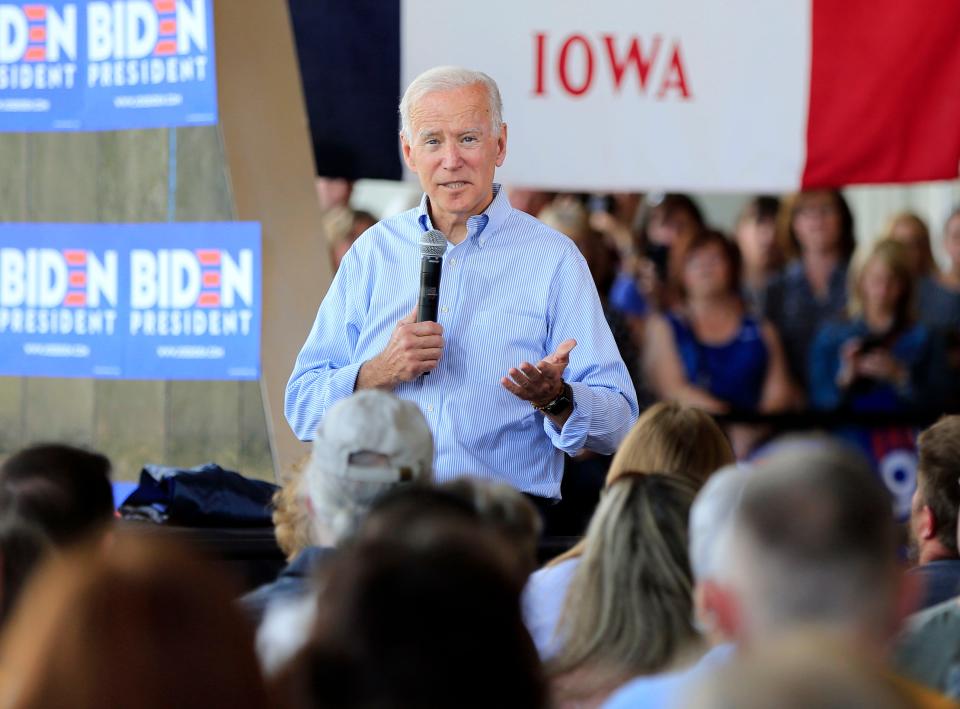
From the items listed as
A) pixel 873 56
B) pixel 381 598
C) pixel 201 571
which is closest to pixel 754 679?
pixel 381 598

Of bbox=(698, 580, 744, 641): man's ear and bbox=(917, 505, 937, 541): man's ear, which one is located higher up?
bbox=(698, 580, 744, 641): man's ear

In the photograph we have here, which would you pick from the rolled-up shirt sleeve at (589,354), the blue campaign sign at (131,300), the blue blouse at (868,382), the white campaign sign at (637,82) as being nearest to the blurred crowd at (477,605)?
the rolled-up shirt sleeve at (589,354)

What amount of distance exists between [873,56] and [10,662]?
172 inches

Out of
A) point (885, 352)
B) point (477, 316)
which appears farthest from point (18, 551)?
point (885, 352)

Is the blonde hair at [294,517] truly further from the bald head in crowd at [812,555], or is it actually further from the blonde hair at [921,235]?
the blonde hair at [921,235]

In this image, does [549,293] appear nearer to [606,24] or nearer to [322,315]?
[322,315]

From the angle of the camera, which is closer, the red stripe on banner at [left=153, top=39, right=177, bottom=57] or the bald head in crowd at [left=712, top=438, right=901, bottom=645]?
the bald head in crowd at [left=712, top=438, right=901, bottom=645]

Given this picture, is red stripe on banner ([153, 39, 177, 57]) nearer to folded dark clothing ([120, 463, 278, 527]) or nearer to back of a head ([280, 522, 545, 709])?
folded dark clothing ([120, 463, 278, 527])

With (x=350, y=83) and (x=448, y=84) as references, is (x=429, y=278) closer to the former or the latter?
(x=448, y=84)

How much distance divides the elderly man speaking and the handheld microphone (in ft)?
0.08

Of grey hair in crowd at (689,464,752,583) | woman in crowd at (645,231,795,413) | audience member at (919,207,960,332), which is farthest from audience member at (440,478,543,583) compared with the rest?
audience member at (919,207,960,332)

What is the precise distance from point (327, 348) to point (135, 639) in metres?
2.37

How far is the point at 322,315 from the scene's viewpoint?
360cm

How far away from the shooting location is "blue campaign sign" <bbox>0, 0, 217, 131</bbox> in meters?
4.63
